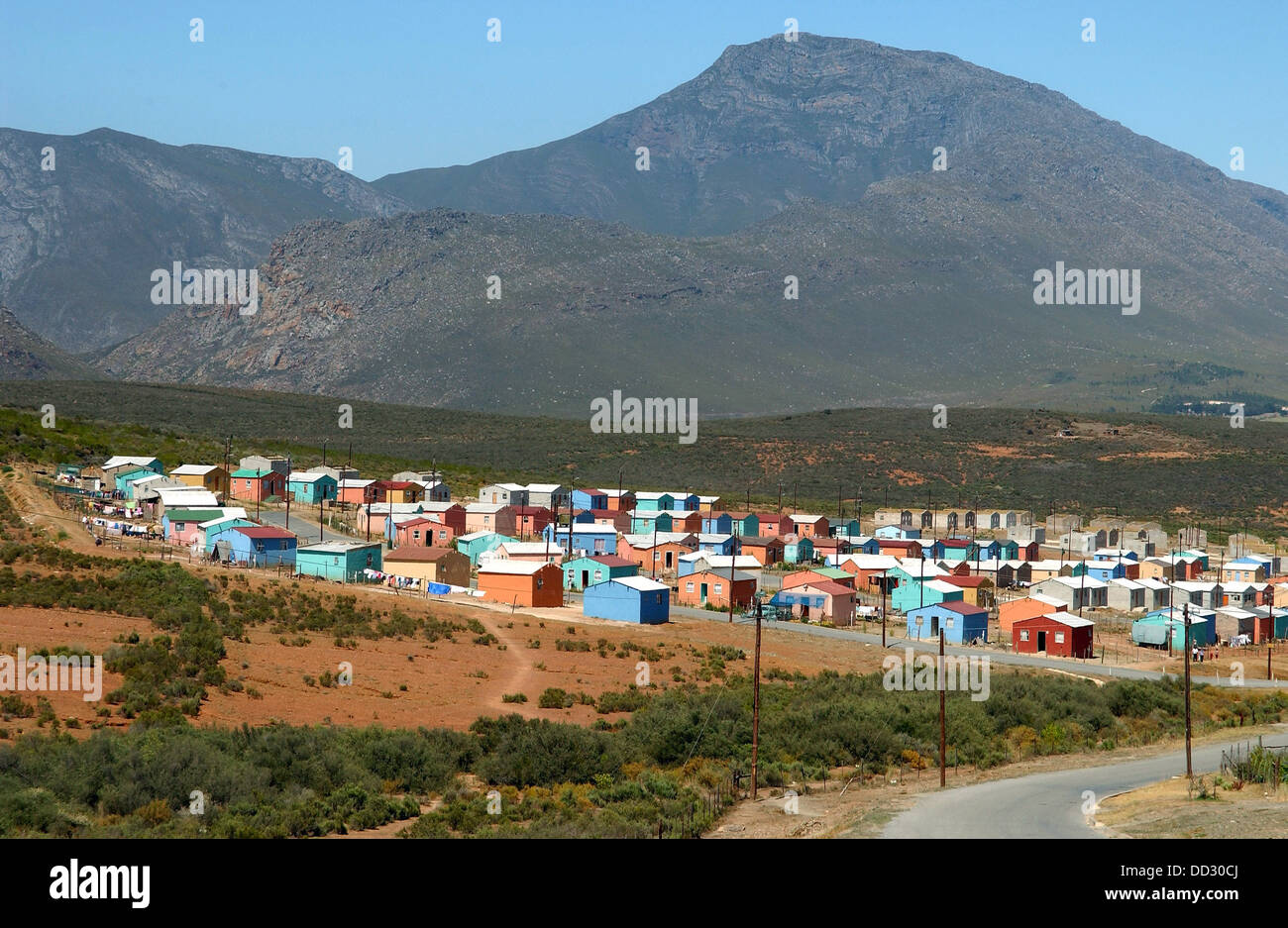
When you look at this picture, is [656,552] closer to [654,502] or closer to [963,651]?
[654,502]

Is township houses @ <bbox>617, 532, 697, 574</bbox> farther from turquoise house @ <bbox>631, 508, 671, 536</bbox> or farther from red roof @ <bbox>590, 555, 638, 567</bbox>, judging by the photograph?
turquoise house @ <bbox>631, 508, 671, 536</bbox>

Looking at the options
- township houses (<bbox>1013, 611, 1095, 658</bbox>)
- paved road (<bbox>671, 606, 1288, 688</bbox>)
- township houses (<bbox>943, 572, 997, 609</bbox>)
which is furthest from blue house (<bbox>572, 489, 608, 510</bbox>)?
township houses (<bbox>1013, 611, 1095, 658</bbox>)

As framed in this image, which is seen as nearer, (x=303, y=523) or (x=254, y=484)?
(x=303, y=523)

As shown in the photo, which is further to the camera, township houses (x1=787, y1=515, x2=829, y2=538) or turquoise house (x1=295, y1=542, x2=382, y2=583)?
township houses (x1=787, y1=515, x2=829, y2=538)

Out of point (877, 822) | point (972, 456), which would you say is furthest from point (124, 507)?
point (972, 456)

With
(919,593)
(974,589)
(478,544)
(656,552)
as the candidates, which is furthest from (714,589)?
(478,544)

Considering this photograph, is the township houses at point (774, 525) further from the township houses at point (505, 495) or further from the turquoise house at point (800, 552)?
the township houses at point (505, 495)
